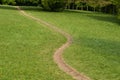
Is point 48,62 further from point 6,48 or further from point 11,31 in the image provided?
point 11,31

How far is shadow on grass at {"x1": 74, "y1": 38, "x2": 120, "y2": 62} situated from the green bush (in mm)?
26644

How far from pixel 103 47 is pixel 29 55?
524 cm

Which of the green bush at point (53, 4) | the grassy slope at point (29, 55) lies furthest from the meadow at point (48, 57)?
the green bush at point (53, 4)

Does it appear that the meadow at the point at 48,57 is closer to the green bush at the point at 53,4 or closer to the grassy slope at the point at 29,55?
the grassy slope at the point at 29,55

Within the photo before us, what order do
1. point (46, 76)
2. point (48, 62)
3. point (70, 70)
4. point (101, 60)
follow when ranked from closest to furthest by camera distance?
point (46, 76), point (70, 70), point (48, 62), point (101, 60)

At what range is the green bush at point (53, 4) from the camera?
48219 millimetres

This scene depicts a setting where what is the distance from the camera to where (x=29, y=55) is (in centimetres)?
1552

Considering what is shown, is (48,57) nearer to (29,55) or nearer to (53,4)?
(29,55)

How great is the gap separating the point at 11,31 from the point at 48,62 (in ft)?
32.7

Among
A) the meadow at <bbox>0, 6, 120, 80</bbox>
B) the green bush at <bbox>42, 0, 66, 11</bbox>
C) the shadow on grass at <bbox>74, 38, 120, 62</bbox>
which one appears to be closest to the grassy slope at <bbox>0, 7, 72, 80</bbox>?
the meadow at <bbox>0, 6, 120, 80</bbox>

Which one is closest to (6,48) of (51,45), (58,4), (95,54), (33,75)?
(51,45)

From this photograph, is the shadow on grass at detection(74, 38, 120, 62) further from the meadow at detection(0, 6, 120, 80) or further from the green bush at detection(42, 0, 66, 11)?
the green bush at detection(42, 0, 66, 11)

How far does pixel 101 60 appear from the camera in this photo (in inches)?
604

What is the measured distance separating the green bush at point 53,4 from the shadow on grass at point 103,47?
2664 cm
